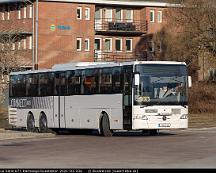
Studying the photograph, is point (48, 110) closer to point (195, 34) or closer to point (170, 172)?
point (170, 172)

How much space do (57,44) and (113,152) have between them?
5786 centimetres

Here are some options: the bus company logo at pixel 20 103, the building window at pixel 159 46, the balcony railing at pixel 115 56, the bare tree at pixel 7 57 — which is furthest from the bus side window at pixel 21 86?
the balcony railing at pixel 115 56

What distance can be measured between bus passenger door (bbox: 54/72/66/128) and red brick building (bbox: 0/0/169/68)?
121ft

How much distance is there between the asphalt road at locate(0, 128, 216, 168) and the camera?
19125 millimetres

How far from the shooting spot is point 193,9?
6944 centimetres

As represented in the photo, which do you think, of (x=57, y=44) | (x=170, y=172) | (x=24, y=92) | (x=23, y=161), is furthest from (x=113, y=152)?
(x=57, y=44)

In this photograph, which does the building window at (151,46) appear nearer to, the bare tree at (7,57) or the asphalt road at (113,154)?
the bare tree at (7,57)

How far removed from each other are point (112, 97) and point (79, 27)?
163ft

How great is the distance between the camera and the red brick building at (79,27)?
79688 millimetres

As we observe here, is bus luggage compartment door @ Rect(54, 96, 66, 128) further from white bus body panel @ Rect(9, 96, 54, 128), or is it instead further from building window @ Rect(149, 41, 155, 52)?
building window @ Rect(149, 41, 155, 52)

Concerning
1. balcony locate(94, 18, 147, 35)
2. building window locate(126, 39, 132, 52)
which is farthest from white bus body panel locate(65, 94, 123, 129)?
building window locate(126, 39, 132, 52)

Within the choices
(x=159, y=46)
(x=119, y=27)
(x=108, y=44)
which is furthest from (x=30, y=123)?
(x=108, y=44)

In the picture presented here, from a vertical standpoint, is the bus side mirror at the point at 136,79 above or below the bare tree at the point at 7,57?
below

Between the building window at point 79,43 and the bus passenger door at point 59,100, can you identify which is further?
the building window at point 79,43
